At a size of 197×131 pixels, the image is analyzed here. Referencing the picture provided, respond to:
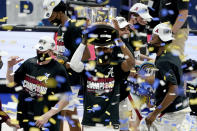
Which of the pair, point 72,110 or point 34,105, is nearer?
point 34,105

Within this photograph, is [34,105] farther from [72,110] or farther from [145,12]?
[145,12]

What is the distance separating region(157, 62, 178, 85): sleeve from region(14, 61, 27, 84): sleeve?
→ 134cm

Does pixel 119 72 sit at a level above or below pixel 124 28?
below

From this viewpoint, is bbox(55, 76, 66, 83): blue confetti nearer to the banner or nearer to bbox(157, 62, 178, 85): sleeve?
bbox(157, 62, 178, 85): sleeve

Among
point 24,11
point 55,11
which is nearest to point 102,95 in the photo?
point 55,11

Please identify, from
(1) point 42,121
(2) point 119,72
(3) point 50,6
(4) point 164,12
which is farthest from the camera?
(4) point 164,12

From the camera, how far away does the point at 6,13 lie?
52.7ft

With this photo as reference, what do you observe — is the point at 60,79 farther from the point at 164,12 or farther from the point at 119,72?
the point at 164,12

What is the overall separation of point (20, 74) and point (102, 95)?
0.84 metres

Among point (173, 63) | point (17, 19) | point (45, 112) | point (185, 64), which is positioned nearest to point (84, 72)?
point (45, 112)

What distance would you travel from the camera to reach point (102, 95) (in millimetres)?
4363

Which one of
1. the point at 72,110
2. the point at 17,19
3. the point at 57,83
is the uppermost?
the point at 57,83

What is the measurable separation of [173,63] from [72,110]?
4.99 feet

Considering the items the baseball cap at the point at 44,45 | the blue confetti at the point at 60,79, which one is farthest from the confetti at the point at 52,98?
the baseball cap at the point at 44,45
